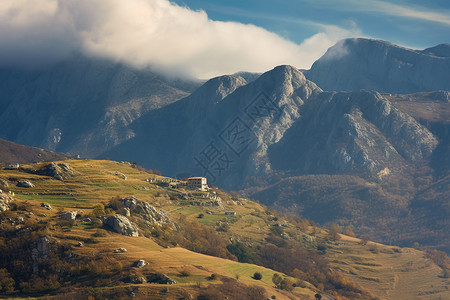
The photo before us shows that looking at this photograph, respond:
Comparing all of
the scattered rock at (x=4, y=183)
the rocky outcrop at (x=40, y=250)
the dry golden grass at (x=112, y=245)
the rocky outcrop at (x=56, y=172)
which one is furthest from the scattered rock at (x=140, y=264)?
the rocky outcrop at (x=56, y=172)

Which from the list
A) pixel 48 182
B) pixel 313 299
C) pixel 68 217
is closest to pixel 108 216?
pixel 68 217

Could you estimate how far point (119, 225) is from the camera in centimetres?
13700

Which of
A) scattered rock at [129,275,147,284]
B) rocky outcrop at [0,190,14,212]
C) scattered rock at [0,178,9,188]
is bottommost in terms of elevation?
scattered rock at [129,275,147,284]

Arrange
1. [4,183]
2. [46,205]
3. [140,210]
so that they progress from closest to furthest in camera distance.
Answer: [46,205] → [4,183] → [140,210]

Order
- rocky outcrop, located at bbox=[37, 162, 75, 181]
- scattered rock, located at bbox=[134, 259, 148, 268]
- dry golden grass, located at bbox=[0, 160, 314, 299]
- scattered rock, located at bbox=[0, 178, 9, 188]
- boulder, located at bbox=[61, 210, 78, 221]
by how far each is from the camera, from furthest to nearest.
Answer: rocky outcrop, located at bbox=[37, 162, 75, 181] → scattered rock, located at bbox=[0, 178, 9, 188] → boulder, located at bbox=[61, 210, 78, 221] → dry golden grass, located at bbox=[0, 160, 314, 299] → scattered rock, located at bbox=[134, 259, 148, 268]

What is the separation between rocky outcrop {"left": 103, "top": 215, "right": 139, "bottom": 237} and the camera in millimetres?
137000

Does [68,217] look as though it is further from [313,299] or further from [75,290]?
[313,299]

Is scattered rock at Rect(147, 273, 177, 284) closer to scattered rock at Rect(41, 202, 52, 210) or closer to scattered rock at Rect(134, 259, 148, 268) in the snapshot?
scattered rock at Rect(134, 259, 148, 268)

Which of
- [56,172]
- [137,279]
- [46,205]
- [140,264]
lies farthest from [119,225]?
[56,172]

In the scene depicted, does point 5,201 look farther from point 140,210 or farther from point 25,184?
point 140,210

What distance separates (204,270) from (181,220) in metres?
70.0

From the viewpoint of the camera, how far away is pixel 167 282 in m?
113

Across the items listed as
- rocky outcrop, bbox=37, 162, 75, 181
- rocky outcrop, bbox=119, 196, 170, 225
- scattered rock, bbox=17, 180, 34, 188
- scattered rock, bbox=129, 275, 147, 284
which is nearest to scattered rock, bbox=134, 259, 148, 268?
A: scattered rock, bbox=129, 275, 147, 284

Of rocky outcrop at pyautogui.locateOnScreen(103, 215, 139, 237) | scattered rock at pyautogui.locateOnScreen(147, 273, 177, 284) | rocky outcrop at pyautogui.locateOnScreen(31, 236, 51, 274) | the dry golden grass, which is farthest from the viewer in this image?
rocky outcrop at pyautogui.locateOnScreen(103, 215, 139, 237)
